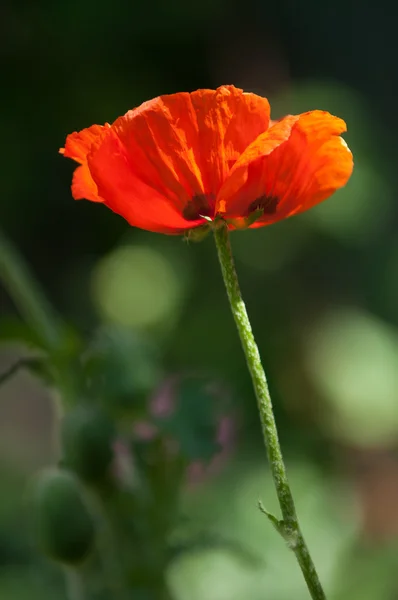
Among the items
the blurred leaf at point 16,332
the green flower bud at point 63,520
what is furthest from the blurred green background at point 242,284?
the green flower bud at point 63,520

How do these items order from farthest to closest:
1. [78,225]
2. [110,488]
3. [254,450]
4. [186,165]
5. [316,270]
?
[78,225]
[316,270]
[254,450]
[110,488]
[186,165]

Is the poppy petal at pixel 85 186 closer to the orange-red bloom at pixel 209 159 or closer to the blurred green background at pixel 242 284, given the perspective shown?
the orange-red bloom at pixel 209 159

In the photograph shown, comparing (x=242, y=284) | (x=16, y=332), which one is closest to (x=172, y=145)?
(x=16, y=332)

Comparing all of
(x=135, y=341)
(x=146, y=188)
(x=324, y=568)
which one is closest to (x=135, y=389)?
(x=135, y=341)

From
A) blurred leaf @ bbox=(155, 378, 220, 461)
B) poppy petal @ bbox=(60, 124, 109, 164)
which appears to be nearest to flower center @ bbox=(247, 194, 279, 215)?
poppy petal @ bbox=(60, 124, 109, 164)

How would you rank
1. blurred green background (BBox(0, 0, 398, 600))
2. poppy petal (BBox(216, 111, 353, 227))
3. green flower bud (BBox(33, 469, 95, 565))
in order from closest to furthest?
poppy petal (BBox(216, 111, 353, 227))
green flower bud (BBox(33, 469, 95, 565))
blurred green background (BBox(0, 0, 398, 600))

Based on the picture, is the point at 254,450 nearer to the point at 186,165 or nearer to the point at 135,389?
A: the point at 135,389

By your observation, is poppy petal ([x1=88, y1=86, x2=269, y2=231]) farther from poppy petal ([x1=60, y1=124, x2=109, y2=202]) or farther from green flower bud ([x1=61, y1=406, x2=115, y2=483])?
green flower bud ([x1=61, y1=406, x2=115, y2=483])

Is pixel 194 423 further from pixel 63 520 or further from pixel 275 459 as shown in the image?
pixel 275 459
